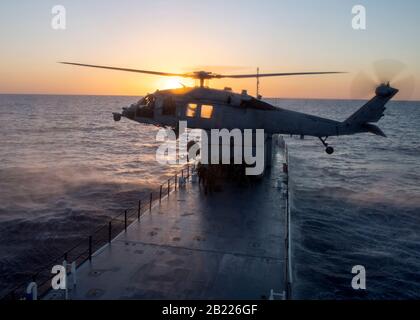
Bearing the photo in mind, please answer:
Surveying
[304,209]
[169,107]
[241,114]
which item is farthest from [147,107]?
[304,209]

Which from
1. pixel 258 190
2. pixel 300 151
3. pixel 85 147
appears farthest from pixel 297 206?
pixel 85 147

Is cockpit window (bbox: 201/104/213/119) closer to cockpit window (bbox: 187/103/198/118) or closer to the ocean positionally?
cockpit window (bbox: 187/103/198/118)

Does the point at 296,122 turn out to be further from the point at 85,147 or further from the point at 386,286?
the point at 85,147

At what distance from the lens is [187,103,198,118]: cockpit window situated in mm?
23797

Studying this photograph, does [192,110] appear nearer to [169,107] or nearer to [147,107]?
[169,107]

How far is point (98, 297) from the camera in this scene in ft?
38.2

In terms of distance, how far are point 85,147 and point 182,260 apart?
60.7 metres

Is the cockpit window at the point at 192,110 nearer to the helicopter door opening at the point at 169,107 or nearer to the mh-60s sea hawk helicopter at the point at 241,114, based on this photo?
the mh-60s sea hawk helicopter at the point at 241,114

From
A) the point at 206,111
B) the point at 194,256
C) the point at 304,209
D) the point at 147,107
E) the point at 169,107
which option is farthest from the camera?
the point at 304,209

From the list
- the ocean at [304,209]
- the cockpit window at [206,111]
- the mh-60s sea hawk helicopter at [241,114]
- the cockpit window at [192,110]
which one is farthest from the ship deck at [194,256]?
the cockpit window at [192,110]

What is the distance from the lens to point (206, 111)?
23.9 meters

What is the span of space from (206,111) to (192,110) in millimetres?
939

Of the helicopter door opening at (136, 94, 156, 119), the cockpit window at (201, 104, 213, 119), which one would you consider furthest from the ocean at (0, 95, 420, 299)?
the cockpit window at (201, 104, 213, 119)

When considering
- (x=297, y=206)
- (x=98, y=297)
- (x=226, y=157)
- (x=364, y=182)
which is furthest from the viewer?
(x=364, y=182)
